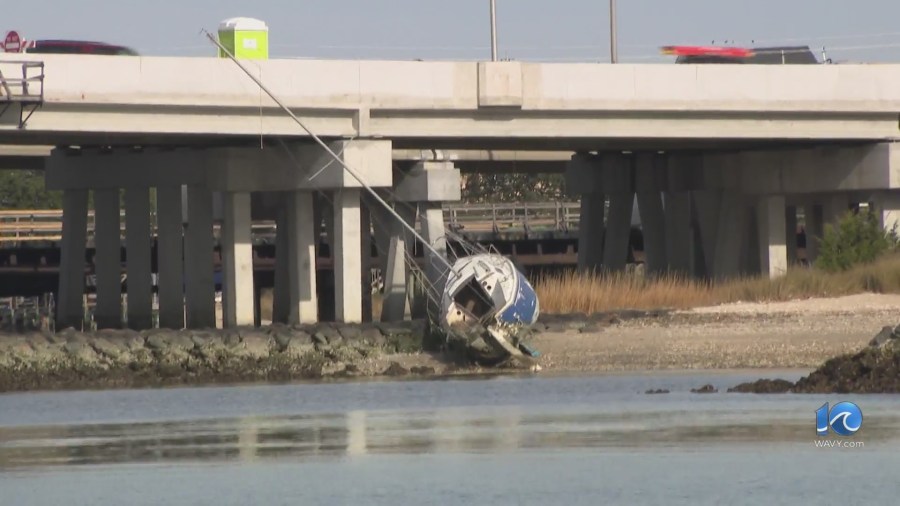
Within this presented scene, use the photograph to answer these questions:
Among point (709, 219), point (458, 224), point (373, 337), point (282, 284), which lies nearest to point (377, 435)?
point (373, 337)

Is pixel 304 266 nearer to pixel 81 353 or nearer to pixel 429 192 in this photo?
pixel 429 192

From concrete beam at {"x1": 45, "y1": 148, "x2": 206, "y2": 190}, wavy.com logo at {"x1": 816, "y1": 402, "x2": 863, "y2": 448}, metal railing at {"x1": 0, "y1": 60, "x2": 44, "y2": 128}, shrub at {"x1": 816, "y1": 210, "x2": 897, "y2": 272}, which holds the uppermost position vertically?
metal railing at {"x1": 0, "y1": 60, "x2": 44, "y2": 128}

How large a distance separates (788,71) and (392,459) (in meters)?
28.6

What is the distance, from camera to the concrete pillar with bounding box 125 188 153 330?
60781mm

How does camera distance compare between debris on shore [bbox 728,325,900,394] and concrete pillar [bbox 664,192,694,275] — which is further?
concrete pillar [bbox 664,192,694,275]

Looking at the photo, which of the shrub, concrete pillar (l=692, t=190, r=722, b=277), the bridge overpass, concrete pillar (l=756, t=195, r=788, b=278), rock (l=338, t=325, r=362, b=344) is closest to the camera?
rock (l=338, t=325, r=362, b=344)

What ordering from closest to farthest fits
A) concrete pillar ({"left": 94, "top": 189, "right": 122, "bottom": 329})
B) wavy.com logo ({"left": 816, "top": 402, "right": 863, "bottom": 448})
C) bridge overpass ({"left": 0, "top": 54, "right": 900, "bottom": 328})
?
wavy.com logo ({"left": 816, "top": 402, "right": 863, "bottom": 448})
bridge overpass ({"left": 0, "top": 54, "right": 900, "bottom": 328})
concrete pillar ({"left": 94, "top": 189, "right": 122, "bottom": 329})

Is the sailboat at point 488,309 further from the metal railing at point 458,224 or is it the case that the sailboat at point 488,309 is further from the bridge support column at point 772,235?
the metal railing at point 458,224

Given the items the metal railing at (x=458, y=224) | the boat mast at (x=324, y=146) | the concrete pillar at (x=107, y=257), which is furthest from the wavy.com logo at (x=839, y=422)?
the metal railing at (x=458, y=224)

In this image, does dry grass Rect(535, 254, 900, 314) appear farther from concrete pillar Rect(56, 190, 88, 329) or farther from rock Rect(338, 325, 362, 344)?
concrete pillar Rect(56, 190, 88, 329)

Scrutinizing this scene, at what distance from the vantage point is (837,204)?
58656mm

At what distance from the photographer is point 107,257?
61.8 meters

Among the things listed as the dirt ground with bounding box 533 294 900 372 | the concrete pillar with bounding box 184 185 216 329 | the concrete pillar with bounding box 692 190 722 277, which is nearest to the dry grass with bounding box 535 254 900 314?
the dirt ground with bounding box 533 294 900 372

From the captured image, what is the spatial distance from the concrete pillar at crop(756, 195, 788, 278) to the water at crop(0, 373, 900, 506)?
2141cm
